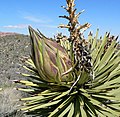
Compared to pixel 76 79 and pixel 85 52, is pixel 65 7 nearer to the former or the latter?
pixel 85 52

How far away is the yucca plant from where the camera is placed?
2.48 m

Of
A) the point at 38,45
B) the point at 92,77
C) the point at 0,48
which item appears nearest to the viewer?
the point at 38,45

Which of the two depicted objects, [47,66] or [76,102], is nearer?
[47,66]

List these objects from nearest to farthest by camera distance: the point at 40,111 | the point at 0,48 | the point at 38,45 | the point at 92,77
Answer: the point at 38,45 → the point at 92,77 → the point at 40,111 → the point at 0,48

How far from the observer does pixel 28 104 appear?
2666mm

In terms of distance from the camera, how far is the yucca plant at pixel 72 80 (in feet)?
8.14

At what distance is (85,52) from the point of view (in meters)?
2.52

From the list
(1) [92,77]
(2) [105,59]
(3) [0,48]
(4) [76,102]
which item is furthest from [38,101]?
(3) [0,48]

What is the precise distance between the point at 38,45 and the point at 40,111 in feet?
2.29

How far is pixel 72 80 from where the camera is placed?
2.64 metres

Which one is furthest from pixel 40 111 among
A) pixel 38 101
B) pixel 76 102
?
pixel 76 102

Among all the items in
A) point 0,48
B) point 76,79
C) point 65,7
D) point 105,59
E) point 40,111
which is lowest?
point 40,111

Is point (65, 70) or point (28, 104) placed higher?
point (65, 70)

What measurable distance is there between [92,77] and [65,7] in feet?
2.02
